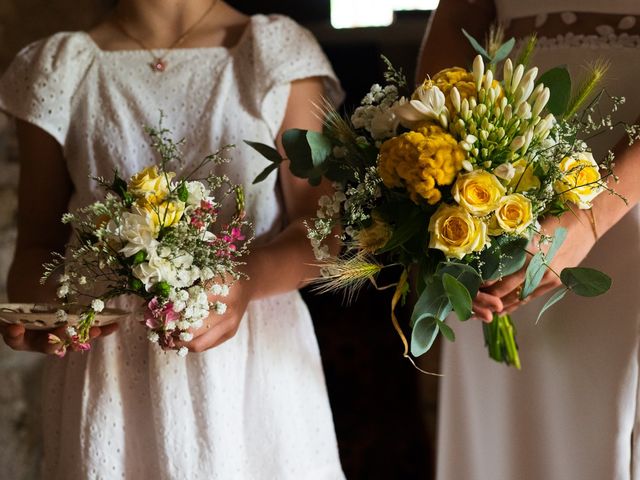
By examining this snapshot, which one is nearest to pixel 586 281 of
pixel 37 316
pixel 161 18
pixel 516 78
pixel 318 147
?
pixel 516 78

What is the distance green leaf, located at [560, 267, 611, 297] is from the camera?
0.99 metres

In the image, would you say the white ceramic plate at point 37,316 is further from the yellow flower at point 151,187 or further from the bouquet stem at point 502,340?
the bouquet stem at point 502,340

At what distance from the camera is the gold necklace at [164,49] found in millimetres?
1329

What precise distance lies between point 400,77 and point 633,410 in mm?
669

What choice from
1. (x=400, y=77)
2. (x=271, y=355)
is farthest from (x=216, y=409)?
(x=400, y=77)

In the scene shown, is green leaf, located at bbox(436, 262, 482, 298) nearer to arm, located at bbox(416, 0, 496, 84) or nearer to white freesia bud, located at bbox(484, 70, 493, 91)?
white freesia bud, located at bbox(484, 70, 493, 91)

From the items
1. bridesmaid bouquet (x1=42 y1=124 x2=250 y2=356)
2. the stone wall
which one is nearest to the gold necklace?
bridesmaid bouquet (x1=42 y1=124 x2=250 y2=356)

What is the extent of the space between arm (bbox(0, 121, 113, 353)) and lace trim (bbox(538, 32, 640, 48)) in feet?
2.90

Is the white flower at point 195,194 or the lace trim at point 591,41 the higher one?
the lace trim at point 591,41

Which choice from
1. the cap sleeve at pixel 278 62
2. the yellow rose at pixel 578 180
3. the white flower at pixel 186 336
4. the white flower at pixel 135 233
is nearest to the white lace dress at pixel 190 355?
the cap sleeve at pixel 278 62

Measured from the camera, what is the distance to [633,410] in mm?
1202

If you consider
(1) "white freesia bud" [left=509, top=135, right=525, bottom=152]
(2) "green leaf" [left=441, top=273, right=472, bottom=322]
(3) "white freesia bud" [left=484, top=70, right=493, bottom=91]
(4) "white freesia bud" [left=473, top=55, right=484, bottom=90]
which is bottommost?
(2) "green leaf" [left=441, top=273, right=472, bottom=322]

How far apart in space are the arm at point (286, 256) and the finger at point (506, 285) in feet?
0.85

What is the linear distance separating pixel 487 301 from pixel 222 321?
400 millimetres
